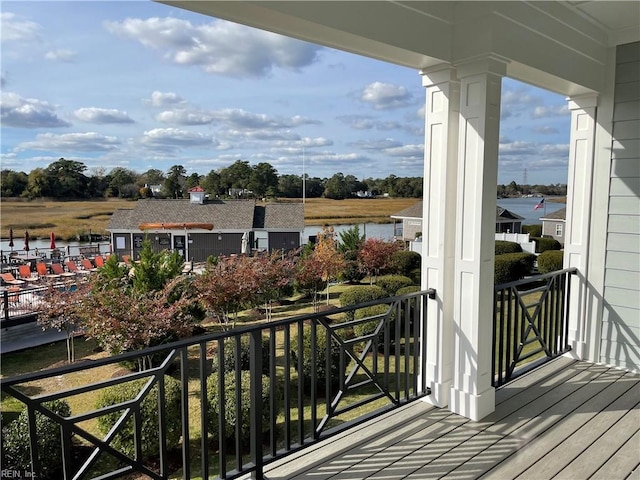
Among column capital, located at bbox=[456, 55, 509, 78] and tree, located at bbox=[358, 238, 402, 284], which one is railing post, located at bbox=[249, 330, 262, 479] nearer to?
column capital, located at bbox=[456, 55, 509, 78]

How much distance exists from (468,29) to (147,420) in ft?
11.3

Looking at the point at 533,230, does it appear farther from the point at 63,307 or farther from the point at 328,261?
the point at 63,307

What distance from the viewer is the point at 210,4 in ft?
5.50

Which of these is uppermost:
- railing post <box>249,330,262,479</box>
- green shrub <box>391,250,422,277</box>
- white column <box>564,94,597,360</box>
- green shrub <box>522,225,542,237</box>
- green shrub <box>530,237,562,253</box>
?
white column <box>564,94,597,360</box>

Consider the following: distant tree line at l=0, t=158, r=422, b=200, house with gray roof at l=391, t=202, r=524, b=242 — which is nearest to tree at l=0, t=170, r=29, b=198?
distant tree line at l=0, t=158, r=422, b=200

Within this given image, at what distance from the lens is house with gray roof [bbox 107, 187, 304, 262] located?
20.6 m

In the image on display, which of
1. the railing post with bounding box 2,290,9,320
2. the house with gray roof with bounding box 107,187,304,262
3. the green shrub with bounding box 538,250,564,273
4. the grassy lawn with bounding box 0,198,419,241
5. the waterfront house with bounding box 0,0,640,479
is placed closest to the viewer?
the waterfront house with bounding box 0,0,640,479

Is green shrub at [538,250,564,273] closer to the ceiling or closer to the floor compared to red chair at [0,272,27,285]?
closer to the ceiling

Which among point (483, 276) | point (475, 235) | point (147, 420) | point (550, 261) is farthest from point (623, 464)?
point (550, 261)

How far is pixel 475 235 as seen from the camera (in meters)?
2.46

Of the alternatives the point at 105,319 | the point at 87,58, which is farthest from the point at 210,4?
the point at 87,58

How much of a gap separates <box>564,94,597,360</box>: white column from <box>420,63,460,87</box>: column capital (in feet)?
4.72

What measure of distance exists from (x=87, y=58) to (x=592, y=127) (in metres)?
32.2

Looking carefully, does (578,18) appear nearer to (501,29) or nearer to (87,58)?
(501,29)
